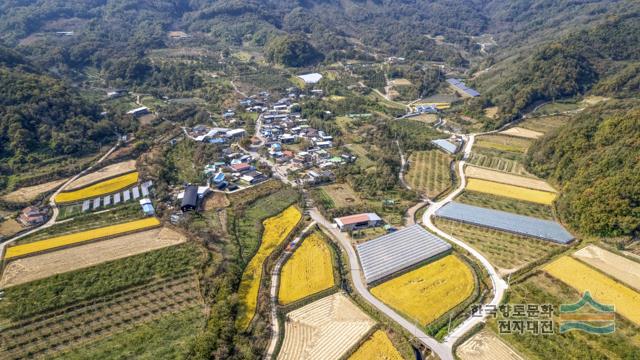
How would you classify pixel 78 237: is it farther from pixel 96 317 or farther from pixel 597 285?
pixel 597 285

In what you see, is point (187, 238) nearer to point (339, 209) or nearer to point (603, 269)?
point (339, 209)

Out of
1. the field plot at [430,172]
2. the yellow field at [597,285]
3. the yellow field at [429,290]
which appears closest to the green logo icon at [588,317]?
the yellow field at [597,285]

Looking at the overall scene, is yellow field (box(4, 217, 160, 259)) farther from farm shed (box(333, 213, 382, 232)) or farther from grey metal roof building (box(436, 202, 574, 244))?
grey metal roof building (box(436, 202, 574, 244))

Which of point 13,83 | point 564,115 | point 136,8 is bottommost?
point 564,115

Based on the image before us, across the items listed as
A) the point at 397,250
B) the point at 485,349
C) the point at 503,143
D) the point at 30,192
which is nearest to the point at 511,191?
the point at 503,143

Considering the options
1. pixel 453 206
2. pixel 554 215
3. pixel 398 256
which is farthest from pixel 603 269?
pixel 398 256

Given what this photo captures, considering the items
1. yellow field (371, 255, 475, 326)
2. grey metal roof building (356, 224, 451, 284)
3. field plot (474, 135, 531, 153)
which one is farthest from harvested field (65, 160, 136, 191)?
field plot (474, 135, 531, 153)
